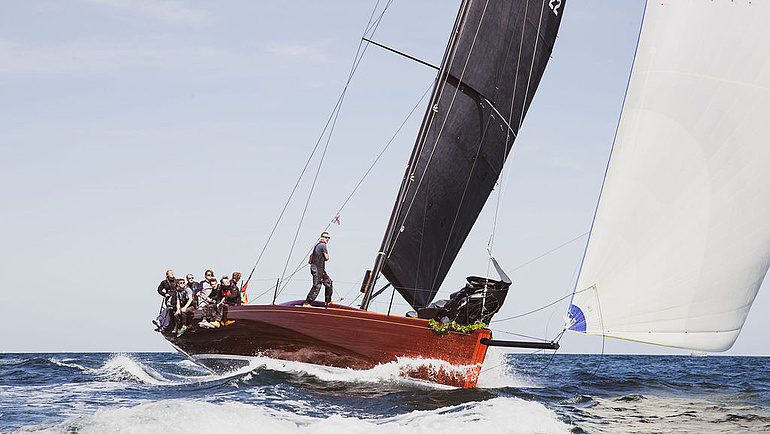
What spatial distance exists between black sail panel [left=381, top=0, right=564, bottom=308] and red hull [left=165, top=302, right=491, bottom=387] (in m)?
1.88

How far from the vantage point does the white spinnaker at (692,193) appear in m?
8.88

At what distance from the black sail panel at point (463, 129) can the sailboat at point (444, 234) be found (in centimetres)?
2

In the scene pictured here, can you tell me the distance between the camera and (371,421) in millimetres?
8719

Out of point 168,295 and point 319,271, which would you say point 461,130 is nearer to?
point 319,271

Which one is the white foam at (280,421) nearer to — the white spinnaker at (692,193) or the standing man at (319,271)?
the white spinnaker at (692,193)

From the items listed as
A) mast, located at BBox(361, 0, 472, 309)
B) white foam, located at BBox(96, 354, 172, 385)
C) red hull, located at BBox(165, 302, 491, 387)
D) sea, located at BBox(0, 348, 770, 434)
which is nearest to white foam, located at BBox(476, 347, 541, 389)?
sea, located at BBox(0, 348, 770, 434)

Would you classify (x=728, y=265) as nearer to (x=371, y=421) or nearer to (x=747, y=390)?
(x=371, y=421)

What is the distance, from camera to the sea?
8.16 metres

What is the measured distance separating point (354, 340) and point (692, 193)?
5451mm

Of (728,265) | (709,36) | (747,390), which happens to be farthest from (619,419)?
(747,390)

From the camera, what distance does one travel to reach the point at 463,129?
13.2 metres

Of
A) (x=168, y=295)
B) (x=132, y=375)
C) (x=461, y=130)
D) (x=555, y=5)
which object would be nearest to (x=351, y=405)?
(x=461, y=130)

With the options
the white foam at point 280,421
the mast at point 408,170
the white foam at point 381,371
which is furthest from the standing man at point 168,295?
the white foam at point 280,421

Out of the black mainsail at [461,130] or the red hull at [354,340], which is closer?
the red hull at [354,340]
